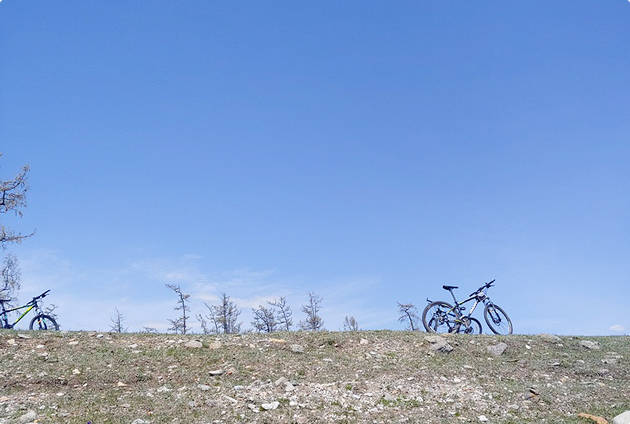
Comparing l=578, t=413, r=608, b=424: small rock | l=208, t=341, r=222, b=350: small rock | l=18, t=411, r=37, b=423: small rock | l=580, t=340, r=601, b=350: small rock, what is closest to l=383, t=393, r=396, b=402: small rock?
l=578, t=413, r=608, b=424: small rock

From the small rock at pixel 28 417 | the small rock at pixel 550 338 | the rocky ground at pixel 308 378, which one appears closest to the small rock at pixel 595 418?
the rocky ground at pixel 308 378

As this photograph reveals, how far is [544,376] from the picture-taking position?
45.7 ft

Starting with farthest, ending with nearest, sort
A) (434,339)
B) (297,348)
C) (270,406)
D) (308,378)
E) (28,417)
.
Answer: (434,339) < (297,348) < (308,378) < (270,406) < (28,417)

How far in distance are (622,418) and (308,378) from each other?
7257 millimetres

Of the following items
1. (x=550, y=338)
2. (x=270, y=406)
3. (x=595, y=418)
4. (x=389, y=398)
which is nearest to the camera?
(x=270, y=406)

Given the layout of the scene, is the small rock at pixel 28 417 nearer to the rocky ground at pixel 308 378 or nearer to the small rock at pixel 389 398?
the rocky ground at pixel 308 378

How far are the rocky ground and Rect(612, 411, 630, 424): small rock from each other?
1.59ft

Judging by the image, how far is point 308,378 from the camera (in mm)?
12836

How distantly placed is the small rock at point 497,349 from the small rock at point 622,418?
14.4 ft

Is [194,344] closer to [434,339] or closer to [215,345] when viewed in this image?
[215,345]

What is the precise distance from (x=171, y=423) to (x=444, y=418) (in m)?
6.01

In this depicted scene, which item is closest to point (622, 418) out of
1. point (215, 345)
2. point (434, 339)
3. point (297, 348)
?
point (434, 339)

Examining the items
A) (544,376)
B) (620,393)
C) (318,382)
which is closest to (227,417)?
(318,382)

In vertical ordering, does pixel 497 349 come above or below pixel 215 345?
below
